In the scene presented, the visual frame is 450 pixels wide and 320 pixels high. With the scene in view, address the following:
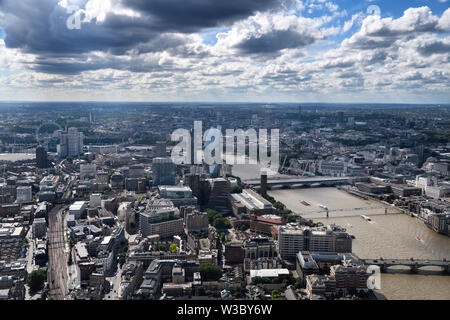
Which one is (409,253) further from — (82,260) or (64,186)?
(64,186)

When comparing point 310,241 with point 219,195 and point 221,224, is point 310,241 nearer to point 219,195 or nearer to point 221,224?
point 221,224

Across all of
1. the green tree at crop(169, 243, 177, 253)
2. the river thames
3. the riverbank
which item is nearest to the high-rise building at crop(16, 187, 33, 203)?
the green tree at crop(169, 243, 177, 253)

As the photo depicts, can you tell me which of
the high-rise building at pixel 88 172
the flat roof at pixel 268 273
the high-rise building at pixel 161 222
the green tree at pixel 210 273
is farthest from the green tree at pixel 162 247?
the high-rise building at pixel 88 172

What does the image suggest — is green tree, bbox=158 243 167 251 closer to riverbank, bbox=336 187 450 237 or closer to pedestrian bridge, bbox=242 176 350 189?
riverbank, bbox=336 187 450 237

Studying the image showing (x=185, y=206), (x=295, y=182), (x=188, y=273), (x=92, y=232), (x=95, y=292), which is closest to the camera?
(x=95, y=292)

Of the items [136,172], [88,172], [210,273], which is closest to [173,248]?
[210,273]

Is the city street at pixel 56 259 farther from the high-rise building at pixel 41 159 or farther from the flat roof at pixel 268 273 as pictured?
the high-rise building at pixel 41 159

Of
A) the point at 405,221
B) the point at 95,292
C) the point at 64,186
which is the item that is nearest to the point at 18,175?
the point at 64,186
